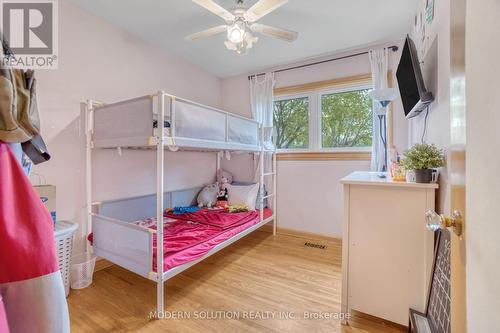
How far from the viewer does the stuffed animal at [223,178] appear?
3.49m

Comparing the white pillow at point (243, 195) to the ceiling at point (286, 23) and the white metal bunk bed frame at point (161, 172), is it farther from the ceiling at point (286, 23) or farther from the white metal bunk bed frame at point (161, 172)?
the ceiling at point (286, 23)

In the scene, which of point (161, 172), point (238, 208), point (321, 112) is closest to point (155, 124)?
point (161, 172)

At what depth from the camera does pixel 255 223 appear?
2.80 metres

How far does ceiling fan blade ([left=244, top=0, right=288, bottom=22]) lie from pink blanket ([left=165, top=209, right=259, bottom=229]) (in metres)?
1.88

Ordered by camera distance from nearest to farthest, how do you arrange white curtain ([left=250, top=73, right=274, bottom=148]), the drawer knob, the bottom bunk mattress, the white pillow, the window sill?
the drawer knob, the bottom bunk mattress, the window sill, the white pillow, white curtain ([left=250, top=73, right=274, bottom=148])

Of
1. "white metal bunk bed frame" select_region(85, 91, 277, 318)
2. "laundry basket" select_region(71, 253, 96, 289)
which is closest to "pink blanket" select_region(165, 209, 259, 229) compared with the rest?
"white metal bunk bed frame" select_region(85, 91, 277, 318)

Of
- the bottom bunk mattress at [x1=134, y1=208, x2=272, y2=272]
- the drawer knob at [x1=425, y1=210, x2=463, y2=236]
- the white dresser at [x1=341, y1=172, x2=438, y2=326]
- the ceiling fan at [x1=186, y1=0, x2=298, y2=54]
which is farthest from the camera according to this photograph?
the bottom bunk mattress at [x1=134, y1=208, x2=272, y2=272]

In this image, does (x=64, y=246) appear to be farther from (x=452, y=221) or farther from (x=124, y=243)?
(x=452, y=221)

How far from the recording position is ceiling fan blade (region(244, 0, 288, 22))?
148 cm

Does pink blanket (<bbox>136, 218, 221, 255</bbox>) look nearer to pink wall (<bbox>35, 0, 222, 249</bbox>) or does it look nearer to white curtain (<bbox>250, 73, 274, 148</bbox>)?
pink wall (<bbox>35, 0, 222, 249</bbox>)

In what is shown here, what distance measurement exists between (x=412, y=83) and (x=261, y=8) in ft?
3.81

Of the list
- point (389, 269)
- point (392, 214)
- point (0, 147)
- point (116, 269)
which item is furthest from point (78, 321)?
point (392, 214)

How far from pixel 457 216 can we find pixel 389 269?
98 cm

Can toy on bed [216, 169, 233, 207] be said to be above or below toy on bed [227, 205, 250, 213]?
above
